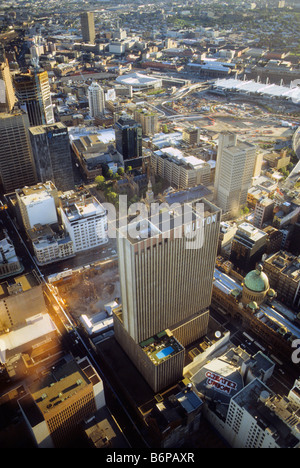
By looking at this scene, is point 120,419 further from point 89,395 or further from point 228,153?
point 228,153

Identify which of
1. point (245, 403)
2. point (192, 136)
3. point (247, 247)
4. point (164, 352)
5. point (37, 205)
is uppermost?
point (37, 205)

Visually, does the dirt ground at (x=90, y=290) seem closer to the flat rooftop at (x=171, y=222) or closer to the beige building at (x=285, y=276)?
the flat rooftop at (x=171, y=222)

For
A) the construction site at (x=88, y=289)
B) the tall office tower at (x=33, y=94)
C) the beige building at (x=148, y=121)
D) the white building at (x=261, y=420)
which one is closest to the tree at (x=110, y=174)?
the tall office tower at (x=33, y=94)

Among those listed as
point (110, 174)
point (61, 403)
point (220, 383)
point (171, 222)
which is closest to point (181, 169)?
point (110, 174)
